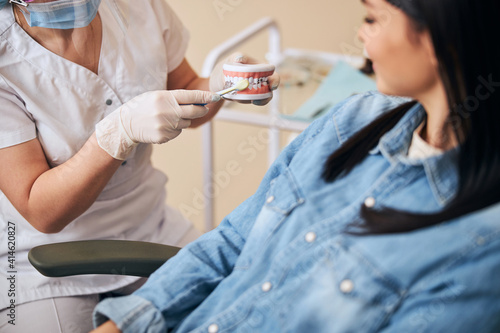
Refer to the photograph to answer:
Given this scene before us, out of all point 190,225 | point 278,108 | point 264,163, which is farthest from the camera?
point 264,163

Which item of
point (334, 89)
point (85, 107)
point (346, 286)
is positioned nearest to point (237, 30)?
point (334, 89)

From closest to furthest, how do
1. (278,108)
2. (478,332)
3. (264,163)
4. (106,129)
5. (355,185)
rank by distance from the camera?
(478,332), (355,185), (106,129), (278,108), (264,163)

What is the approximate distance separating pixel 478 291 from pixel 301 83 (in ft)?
3.77

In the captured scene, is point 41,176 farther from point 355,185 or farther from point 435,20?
point 435,20

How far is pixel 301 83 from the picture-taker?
168 cm

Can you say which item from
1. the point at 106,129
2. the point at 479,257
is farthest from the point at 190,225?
the point at 479,257

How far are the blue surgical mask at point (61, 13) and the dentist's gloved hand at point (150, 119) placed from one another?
0.60 ft

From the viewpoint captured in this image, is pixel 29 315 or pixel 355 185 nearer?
pixel 355 185

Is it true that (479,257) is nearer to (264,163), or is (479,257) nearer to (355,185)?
(355,185)

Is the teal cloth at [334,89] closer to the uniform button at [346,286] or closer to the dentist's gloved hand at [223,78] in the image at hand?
the dentist's gloved hand at [223,78]

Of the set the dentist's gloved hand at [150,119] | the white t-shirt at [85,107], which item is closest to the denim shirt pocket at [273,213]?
the dentist's gloved hand at [150,119]

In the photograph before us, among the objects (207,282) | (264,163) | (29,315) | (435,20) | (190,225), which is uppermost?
(435,20)

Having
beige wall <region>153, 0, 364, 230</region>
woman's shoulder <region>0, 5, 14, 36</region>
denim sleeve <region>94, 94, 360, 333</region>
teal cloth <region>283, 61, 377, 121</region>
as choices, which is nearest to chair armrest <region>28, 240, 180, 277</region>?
denim sleeve <region>94, 94, 360, 333</region>

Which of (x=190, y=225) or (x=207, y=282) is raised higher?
(x=207, y=282)
